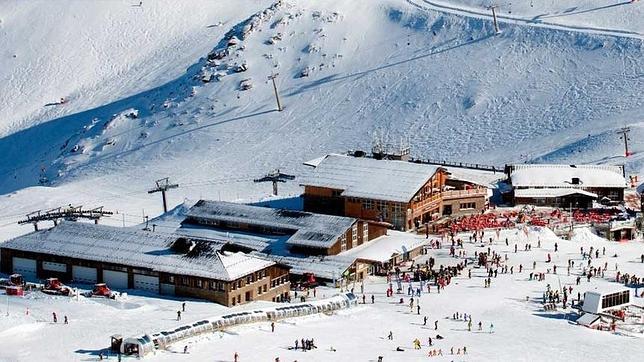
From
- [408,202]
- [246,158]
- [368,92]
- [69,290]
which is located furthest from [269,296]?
[368,92]

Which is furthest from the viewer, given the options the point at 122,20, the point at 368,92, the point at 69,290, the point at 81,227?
the point at 122,20

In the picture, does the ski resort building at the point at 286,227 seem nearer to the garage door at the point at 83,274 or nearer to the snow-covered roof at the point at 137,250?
the snow-covered roof at the point at 137,250

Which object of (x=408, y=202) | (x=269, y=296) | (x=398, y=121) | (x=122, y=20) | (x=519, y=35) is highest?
(x=122, y=20)

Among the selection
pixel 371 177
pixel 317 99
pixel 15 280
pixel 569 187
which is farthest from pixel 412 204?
pixel 317 99

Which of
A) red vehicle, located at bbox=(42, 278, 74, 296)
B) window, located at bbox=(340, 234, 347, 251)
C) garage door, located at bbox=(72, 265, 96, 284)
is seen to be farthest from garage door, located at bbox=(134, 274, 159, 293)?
window, located at bbox=(340, 234, 347, 251)

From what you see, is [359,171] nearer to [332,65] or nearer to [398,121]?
[398,121]

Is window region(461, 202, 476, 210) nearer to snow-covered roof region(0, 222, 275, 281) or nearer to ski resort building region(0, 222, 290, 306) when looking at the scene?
ski resort building region(0, 222, 290, 306)

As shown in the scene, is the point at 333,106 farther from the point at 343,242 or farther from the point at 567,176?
the point at 343,242
